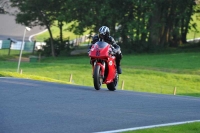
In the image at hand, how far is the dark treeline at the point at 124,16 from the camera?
55.3m

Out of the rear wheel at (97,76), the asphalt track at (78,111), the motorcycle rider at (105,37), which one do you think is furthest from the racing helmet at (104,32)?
the asphalt track at (78,111)

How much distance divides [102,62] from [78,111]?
607 cm

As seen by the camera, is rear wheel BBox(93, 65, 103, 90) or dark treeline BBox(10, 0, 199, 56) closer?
rear wheel BBox(93, 65, 103, 90)

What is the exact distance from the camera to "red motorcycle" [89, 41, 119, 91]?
746 inches

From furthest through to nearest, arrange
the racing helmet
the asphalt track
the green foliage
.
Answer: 1. the green foliage
2. the racing helmet
3. the asphalt track

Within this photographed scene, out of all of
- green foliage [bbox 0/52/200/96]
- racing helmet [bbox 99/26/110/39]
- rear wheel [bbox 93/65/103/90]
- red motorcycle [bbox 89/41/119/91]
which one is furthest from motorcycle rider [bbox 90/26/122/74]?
green foliage [bbox 0/52/200/96]

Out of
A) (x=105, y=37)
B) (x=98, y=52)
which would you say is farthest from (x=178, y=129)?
(x=105, y=37)

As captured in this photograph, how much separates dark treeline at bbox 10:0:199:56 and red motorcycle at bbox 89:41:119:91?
1357 inches

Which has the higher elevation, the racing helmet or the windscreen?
A: the racing helmet

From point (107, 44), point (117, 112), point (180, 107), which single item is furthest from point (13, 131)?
point (107, 44)

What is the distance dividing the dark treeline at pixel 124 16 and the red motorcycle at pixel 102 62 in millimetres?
34475

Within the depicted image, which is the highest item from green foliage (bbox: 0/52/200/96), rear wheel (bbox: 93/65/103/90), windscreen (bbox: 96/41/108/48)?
windscreen (bbox: 96/41/108/48)

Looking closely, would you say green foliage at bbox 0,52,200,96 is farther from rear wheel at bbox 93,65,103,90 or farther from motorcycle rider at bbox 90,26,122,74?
rear wheel at bbox 93,65,103,90

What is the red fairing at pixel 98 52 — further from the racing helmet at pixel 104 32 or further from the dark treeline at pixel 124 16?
the dark treeline at pixel 124 16
